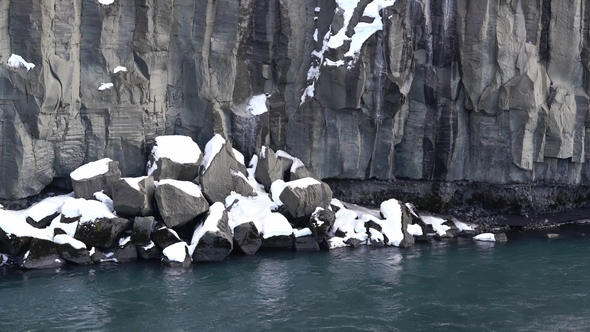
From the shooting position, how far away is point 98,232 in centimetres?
2814

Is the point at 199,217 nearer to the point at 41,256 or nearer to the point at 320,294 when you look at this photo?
the point at 41,256

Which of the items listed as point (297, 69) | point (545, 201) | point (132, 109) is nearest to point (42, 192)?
point (132, 109)

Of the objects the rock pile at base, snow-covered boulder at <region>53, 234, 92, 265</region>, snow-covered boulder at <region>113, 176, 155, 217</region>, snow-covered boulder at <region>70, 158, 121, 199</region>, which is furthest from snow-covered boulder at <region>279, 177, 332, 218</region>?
snow-covered boulder at <region>53, 234, 92, 265</region>

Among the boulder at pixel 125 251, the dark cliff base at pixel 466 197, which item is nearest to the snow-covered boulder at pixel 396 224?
the dark cliff base at pixel 466 197

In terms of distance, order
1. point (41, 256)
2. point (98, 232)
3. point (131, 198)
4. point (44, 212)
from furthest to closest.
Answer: point (44, 212) → point (131, 198) → point (98, 232) → point (41, 256)

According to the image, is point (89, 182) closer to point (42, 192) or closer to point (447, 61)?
point (42, 192)

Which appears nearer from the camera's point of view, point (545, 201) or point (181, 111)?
point (181, 111)

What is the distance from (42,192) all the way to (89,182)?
2.66 meters

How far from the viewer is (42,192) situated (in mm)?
31453

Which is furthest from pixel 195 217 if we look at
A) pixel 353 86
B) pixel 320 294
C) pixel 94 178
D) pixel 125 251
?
pixel 353 86

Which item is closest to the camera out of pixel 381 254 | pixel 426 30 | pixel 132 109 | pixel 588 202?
pixel 381 254

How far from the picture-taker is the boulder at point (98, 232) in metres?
28.1

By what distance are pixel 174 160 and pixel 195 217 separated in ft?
8.94

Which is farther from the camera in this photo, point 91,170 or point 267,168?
point 267,168
